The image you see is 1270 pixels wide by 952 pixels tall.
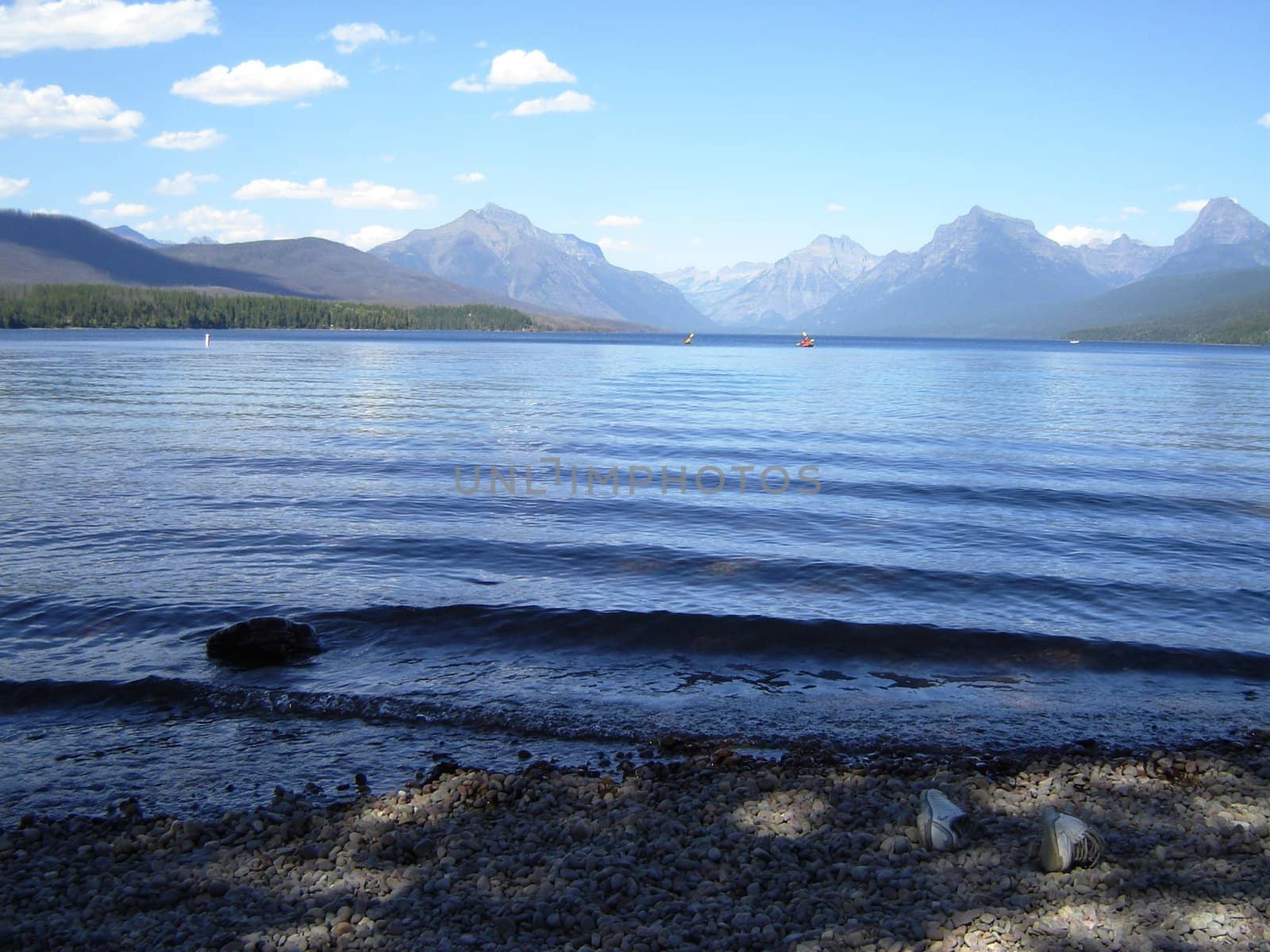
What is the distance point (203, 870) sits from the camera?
7.62 meters

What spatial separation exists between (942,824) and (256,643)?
27.1ft

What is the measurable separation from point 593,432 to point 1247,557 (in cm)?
2290

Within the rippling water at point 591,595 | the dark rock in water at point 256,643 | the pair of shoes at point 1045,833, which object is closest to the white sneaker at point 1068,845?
→ the pair of shoes at point 1045,833

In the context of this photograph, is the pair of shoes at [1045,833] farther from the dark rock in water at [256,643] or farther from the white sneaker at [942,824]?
the dark rock in water at [256,643]

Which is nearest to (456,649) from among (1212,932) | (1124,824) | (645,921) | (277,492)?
(645,921)

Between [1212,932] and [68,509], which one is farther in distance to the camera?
[68,509]

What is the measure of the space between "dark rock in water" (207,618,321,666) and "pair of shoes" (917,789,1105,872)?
306 inches

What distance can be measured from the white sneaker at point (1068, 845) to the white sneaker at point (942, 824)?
1.99 ft

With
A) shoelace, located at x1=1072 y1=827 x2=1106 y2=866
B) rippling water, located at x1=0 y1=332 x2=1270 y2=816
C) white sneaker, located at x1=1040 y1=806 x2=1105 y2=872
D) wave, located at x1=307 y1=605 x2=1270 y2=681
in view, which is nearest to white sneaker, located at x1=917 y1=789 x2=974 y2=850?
white sneaker, located at x1=1040 y1=806 x2=1105 y2=872

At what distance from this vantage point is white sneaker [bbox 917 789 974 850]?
796 cm

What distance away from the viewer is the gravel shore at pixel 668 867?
680 cm

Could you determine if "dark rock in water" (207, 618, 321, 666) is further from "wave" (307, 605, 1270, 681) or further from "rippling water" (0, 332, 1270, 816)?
"wave" (307, 605, 1270, 681)

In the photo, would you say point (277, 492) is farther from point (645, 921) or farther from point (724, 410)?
point (724, 410)

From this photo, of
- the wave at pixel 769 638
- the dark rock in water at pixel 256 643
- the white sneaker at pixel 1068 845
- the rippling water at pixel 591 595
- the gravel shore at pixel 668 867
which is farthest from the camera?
the wave at pixel 769 638
